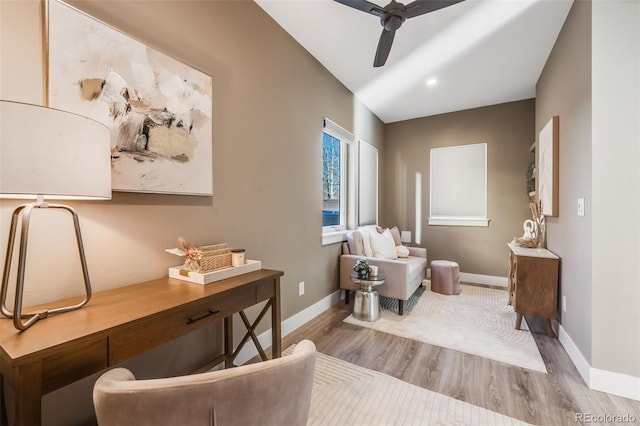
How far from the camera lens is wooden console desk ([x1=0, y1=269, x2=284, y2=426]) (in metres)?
0.71

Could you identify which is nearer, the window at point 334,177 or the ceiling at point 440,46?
the ceiling at point 440,46

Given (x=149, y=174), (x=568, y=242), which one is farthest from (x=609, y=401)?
(x=149, y=174)

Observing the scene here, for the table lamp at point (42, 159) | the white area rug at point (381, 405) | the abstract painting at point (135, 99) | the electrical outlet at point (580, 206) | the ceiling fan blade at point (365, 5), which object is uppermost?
the ceiling fan blade at point (365, 5)

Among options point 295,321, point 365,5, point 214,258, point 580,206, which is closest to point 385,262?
point 295,321

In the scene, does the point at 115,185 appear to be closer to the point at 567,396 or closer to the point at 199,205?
the point at 199,205

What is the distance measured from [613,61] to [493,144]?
2.57 meters

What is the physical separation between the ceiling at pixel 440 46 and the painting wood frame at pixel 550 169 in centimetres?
81

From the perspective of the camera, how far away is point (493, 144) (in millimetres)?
4109

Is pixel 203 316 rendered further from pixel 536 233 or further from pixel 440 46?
pixel 536 233

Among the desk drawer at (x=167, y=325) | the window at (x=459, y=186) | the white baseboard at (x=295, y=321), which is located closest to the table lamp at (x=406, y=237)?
the window at (x=459, y=186)

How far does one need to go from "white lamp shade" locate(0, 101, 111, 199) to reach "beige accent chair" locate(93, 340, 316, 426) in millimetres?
574

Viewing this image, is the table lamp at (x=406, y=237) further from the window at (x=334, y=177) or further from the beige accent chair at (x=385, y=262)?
the window at (x=334, y=177)

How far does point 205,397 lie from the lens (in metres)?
0.65

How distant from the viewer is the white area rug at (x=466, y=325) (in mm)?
2166
